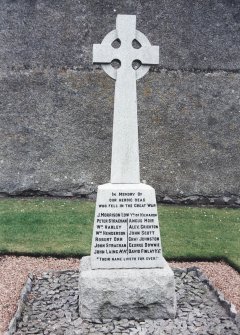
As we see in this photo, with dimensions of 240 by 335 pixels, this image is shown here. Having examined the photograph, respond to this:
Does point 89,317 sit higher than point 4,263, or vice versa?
point 4,263

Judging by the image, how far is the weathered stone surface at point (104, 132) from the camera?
30.9 feet

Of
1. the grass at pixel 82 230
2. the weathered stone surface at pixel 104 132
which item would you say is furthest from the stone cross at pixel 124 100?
the weathered stone surface at pixel 104 132

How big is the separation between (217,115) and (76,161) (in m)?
3.17

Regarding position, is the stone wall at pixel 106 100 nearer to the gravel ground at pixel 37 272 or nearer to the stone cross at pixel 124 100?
the gravel ground at pixel 37 272

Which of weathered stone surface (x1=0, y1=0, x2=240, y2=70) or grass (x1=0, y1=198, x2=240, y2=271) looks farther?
weathered stone surface (x1=0, y1=0, x2=240, y2=70)

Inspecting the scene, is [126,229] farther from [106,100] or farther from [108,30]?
[108,30]

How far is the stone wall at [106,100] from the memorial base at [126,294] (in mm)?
5081

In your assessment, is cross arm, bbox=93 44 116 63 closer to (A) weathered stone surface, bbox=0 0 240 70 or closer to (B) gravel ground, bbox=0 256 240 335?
(B) gravel ground, bbox=0 256 240 335

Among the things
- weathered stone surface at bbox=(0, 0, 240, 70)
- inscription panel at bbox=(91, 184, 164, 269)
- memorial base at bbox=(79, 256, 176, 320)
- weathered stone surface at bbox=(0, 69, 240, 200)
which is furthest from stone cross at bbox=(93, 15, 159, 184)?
weathered stone surface at bbox=(0, 0, 240, 70)

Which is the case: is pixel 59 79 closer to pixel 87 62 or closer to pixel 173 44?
pixel 87 62

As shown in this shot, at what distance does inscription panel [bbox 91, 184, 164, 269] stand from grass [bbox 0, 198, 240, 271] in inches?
77.3

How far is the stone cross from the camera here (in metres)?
4.68

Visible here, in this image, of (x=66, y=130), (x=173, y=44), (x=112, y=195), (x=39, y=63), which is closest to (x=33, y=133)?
(x=66, y=130)

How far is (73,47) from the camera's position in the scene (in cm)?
953
